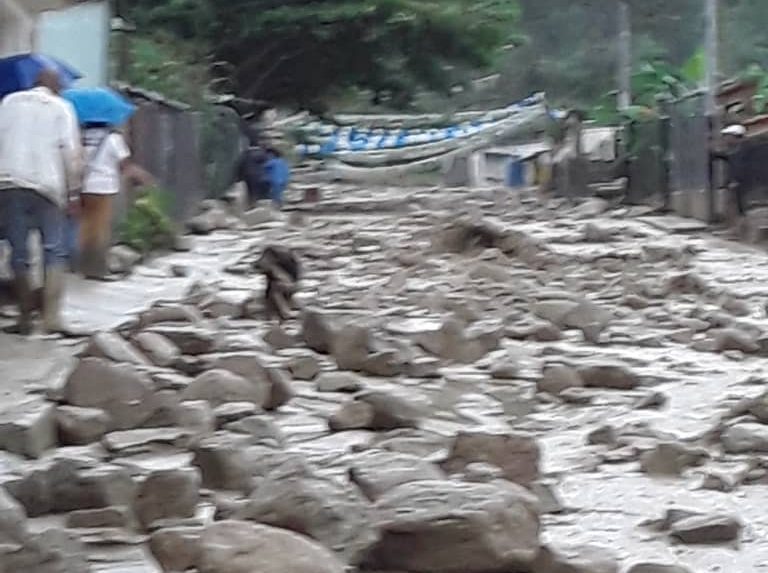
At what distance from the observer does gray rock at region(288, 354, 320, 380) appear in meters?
6.79

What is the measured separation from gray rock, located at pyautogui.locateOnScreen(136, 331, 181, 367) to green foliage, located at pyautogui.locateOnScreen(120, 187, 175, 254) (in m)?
6.02

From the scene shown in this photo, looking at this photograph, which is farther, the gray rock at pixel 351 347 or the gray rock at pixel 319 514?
the gray rock at pixel 351 347

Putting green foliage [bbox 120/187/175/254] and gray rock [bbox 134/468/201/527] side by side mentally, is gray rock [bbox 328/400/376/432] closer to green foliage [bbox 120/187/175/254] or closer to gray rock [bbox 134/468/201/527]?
gray rock [bbox 134/468/201/527]

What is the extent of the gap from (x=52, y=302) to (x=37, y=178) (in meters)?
0.72

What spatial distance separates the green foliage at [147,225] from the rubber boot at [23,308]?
4.71 meters

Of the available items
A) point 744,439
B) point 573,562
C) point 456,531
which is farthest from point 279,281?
point 456,531

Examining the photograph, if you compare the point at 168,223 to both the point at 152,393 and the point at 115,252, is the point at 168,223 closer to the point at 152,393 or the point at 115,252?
the point at 115,252

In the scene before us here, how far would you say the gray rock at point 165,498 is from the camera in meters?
4.18

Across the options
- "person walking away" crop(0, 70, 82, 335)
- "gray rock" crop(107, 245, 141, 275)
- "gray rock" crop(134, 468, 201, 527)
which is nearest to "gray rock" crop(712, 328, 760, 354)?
"person walking away" crop(0, 70, 82, 335)

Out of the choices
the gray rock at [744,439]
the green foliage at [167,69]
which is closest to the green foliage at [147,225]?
the green foliage at [167,69]

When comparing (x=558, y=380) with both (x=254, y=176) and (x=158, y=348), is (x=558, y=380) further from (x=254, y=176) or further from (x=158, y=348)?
(x=254, y=176)

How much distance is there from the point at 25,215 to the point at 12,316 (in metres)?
0.99

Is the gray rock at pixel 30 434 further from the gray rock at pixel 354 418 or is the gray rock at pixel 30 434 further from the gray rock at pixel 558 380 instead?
the gray rock at pixel 558 380

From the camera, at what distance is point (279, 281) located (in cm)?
899
